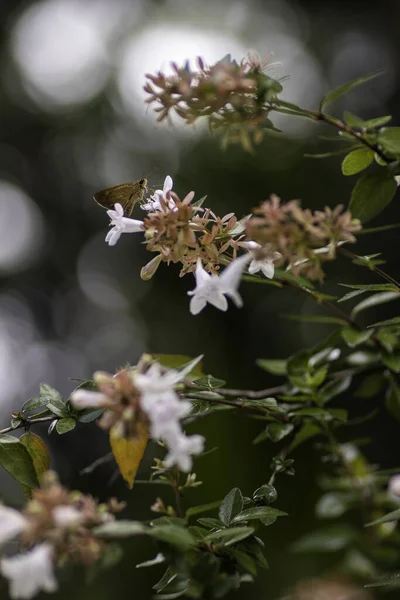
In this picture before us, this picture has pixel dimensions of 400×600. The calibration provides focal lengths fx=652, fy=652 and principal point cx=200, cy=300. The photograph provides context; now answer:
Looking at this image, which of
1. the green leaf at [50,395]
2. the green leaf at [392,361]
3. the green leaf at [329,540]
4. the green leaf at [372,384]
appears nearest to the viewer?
the green leaf at [50,395]

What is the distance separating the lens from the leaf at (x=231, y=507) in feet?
2.63

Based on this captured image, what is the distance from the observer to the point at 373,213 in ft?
2.92

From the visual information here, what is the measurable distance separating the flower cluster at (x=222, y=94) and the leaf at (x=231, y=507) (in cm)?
44

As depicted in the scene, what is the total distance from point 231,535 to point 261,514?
0.05 meters

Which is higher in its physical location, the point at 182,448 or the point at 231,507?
the point at 182,448

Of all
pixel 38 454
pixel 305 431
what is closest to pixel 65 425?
pixel 38 454

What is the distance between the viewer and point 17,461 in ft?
2.80

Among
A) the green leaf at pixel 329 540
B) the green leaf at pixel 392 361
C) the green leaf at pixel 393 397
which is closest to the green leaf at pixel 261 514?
the green leaf at pixel 392 361

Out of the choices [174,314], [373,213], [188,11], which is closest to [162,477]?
[373,213]

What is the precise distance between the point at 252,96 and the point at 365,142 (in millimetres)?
154

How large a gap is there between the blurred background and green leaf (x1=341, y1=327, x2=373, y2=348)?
2.37 metres

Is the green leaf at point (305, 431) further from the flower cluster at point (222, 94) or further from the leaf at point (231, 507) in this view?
the flower cluster at point (222, 94)

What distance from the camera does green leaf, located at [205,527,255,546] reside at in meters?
0.68

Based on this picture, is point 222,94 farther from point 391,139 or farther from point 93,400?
point 93,400
